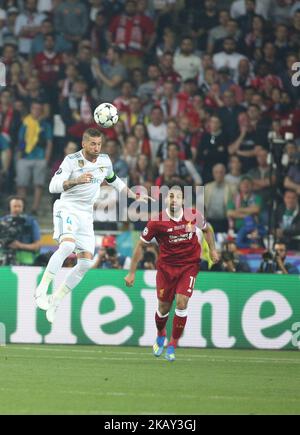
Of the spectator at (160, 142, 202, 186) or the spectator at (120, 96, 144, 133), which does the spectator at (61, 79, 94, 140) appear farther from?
the spectator at (160, 142, 202, 186)

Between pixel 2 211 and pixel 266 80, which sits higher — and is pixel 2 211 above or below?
below

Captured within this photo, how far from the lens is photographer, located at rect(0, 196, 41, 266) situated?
62.6 feet

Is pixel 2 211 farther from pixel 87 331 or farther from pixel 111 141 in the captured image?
pixel 87 331

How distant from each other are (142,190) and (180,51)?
15.9ft

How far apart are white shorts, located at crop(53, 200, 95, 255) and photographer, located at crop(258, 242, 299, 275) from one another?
4654mm

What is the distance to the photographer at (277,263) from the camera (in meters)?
19.4

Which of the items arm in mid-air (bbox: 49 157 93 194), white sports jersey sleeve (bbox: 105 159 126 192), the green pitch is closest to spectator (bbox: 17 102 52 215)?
the green pitch

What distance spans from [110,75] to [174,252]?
9.52 meters

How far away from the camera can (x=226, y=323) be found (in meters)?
18.2

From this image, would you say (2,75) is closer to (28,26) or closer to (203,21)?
(28,26)

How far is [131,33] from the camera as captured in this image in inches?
977

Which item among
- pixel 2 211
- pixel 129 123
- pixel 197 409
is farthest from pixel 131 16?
pixel 197 409

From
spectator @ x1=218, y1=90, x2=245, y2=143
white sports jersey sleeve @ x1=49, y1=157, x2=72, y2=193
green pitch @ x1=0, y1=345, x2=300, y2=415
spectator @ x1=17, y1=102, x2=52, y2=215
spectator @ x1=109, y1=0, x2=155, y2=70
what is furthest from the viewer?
spectator @ x1=109, y1=0, x2=155, y2=70

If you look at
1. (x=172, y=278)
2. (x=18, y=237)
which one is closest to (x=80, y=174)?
(x=172, y=278)
